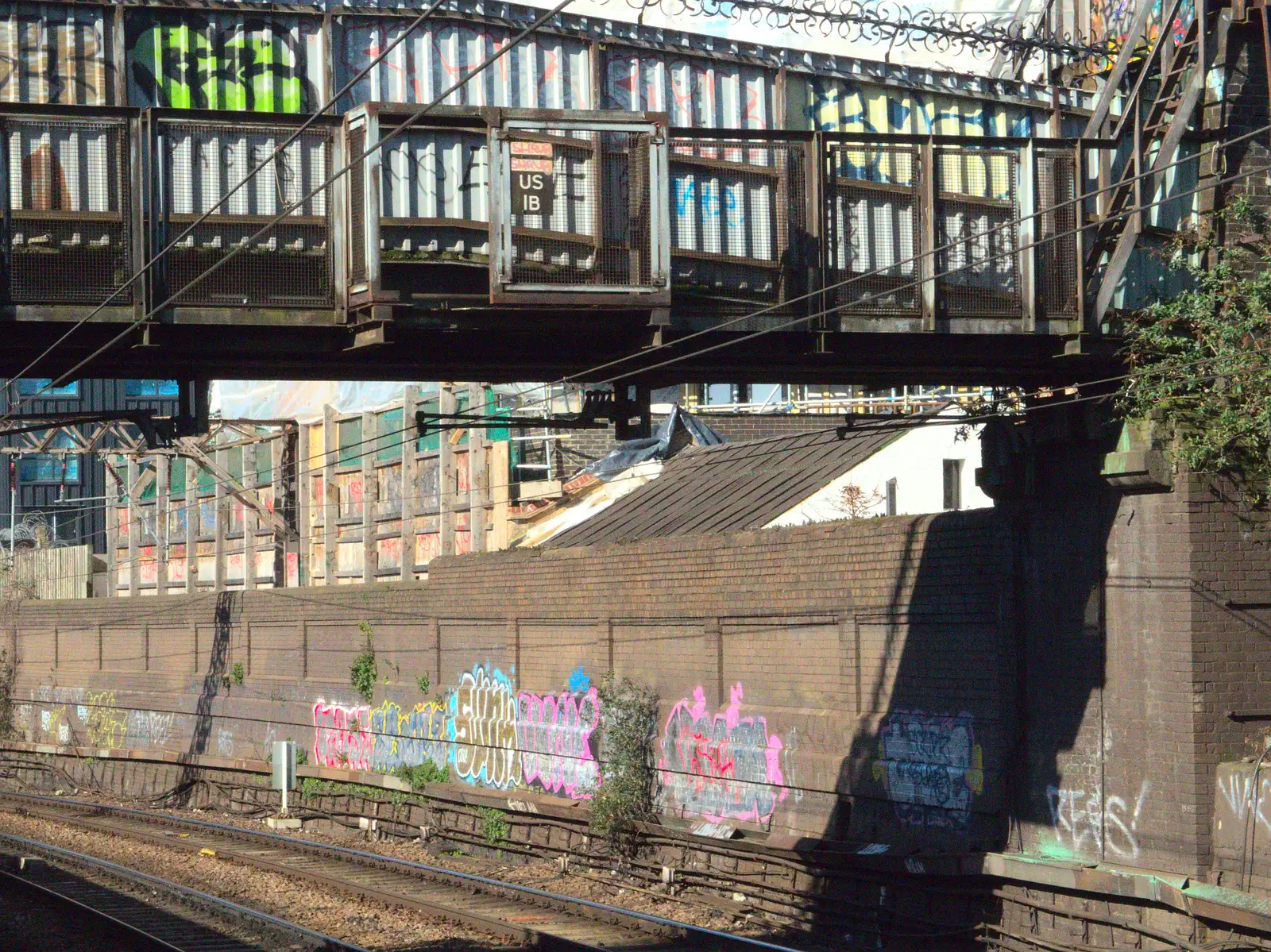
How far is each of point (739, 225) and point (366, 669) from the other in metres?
16.5

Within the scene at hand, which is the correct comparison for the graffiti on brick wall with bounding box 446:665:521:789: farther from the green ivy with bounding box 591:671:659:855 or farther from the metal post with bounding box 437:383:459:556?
the metal post with bounding box 437:383:459:556

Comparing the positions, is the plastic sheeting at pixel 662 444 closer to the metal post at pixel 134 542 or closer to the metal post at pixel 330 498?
the metal post at pixel 330 498

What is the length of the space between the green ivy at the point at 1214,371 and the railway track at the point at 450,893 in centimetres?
532

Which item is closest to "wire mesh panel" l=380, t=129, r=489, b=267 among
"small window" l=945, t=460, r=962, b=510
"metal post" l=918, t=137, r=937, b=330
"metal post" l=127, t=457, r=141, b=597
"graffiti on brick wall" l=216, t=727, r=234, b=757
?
"metal post" l=918, t=137, r=937, b=330

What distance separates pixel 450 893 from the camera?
1736 cm

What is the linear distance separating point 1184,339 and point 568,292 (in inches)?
191

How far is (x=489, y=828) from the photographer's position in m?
21.1

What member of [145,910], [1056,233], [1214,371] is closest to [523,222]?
[1056,233]

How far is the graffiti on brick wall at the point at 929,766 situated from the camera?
14.4m

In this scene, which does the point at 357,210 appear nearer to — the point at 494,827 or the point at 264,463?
the point at 494,827

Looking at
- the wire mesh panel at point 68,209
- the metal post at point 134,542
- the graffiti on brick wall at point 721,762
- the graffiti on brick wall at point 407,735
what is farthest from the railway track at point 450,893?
the metal post at point 134,542

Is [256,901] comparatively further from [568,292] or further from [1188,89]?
[1188,89]

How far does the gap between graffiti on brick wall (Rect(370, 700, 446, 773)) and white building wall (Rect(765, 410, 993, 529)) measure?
281 inches

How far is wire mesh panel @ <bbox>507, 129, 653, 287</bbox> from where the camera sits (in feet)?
36.9
